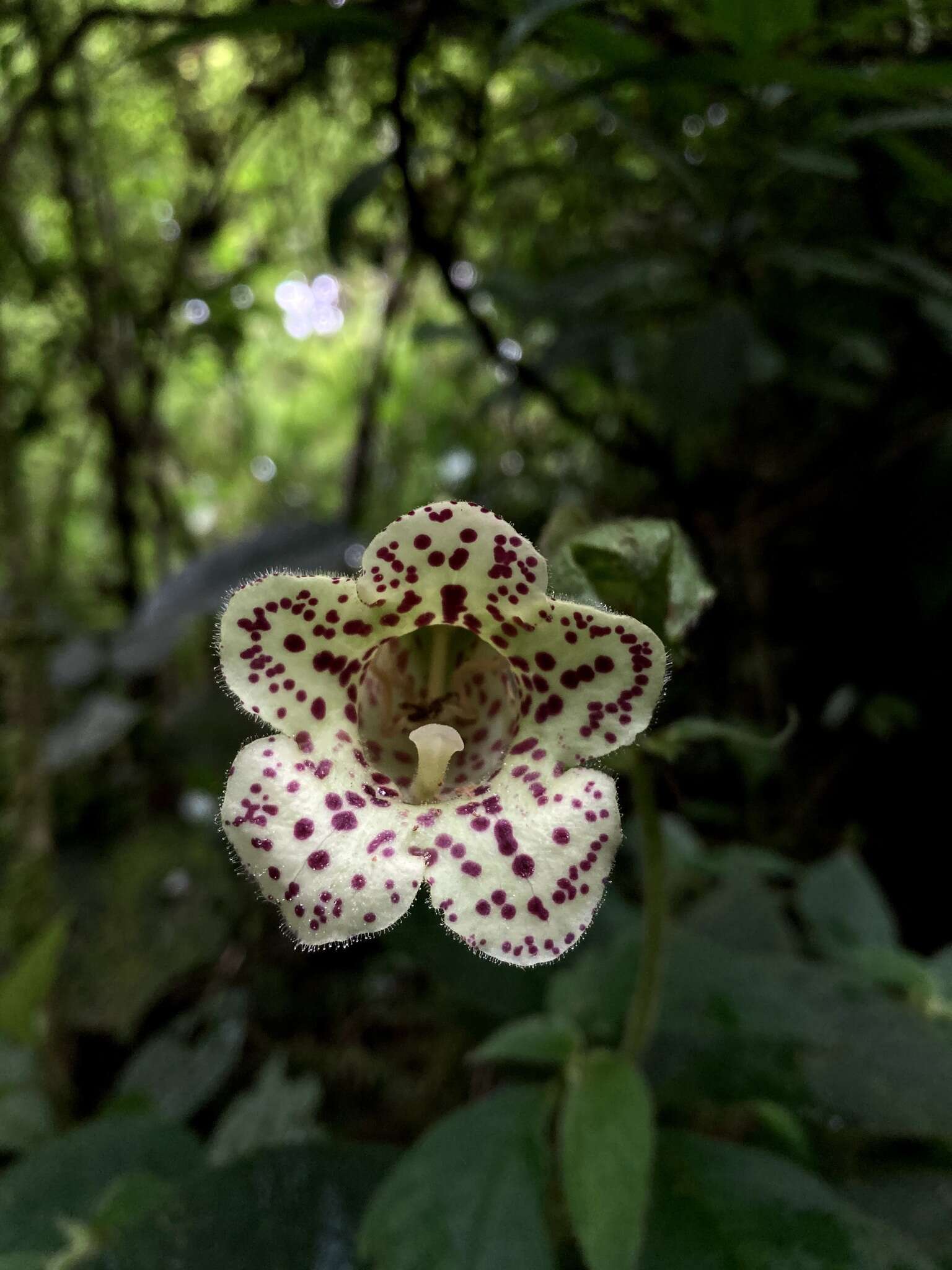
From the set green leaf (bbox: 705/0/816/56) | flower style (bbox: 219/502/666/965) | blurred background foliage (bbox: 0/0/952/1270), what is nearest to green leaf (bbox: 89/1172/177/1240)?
blurred background foliage (bbox: 0/0/952/1270)

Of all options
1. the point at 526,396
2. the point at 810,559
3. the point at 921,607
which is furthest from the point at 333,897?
the point at 526,396

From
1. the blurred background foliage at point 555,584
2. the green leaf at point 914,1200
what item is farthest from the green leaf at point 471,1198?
the green leaf at point 914,1200

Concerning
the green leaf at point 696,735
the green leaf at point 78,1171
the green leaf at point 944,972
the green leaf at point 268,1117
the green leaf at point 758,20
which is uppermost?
the green leaf at point 758,20

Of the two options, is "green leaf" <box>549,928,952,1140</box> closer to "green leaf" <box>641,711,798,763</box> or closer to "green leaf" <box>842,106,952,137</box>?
"green leaf" <box>641,711,798,763</box>

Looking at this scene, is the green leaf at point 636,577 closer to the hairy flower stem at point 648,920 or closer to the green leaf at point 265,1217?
the hairy flower stem at point 648,920

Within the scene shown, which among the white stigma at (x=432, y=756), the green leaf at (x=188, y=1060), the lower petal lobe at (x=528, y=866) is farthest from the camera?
the green leaf at (x=188, y=1060)

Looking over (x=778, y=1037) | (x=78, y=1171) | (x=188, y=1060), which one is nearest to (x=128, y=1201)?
(x=78, y=1171)

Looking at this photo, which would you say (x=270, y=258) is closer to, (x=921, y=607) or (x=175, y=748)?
(x=175, y=748)

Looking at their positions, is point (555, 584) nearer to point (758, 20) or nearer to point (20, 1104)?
point (758, 20)
